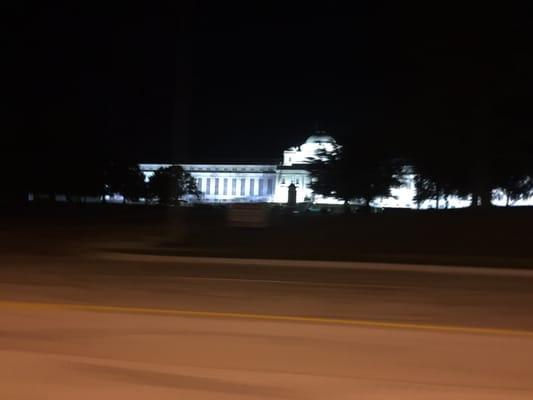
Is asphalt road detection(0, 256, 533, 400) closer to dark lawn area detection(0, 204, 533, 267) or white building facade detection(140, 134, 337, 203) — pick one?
dark lawn area detection(0, 204, 533, 267)

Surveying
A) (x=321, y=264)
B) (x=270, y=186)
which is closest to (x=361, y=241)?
(x=321, y=264)

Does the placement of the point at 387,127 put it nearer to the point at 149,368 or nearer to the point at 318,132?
the point at 149,368

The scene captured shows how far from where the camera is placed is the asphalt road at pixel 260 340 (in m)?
6.20

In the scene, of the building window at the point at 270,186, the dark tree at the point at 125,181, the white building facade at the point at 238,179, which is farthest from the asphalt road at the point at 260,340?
the building window at the point at 270,186

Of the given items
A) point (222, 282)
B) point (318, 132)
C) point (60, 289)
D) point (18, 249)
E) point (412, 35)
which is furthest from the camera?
point (318, 132)

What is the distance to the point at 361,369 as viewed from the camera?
6863mm

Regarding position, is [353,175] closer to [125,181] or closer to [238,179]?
[125,181]

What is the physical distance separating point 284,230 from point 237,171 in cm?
10414

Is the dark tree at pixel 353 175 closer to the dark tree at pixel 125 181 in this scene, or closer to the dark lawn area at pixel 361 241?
the dark lawn area at pixel 361 241

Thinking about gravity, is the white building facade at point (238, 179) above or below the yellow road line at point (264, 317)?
above

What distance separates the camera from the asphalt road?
6195mm

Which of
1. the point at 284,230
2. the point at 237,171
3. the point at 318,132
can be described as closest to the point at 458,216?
the point at 284,230

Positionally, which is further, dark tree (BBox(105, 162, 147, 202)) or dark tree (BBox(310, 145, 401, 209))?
dark tree (BBox(105, 162, 147, 202))

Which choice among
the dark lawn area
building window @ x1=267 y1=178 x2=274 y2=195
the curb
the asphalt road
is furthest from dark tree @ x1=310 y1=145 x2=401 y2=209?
building window @ x1=267 y1=178 x2=274 y2=195
